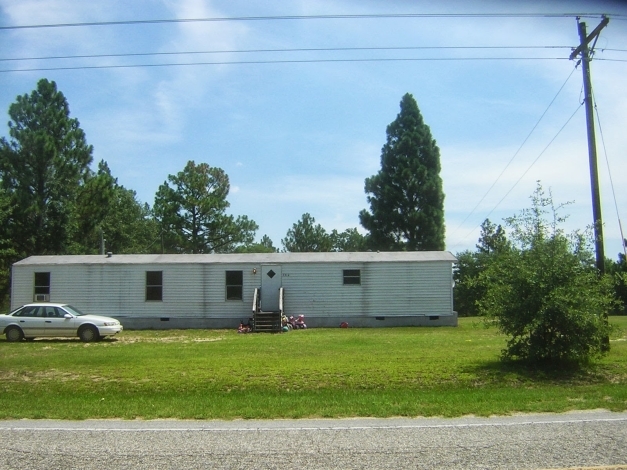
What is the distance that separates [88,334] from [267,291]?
8.33m

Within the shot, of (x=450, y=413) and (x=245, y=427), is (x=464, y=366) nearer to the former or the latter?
(x=450, y=413)

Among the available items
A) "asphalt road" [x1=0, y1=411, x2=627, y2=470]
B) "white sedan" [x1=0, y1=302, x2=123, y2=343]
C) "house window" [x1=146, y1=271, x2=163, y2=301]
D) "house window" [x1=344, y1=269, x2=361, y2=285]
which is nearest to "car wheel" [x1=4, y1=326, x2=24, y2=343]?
"white sedan" [x1=0, y1=302, x2=123, y2=343]

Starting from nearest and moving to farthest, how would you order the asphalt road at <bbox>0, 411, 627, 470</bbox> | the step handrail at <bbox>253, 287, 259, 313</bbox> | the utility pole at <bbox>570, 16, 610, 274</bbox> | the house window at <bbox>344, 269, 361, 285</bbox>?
the asphalt road at <bbox>0, 411, 627, 470</bbox>
the utility pole at <bbox>570, 16, 610, 274</bbox>
the step handrail at <bbox>253, 287, 259, 313</bbox>
the house window at <bbox>344, 269, 361, 285</bbox>

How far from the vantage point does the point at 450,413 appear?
9.62 m

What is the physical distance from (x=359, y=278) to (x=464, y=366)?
1423 centimetres

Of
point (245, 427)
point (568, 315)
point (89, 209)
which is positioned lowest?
point (245, 427)

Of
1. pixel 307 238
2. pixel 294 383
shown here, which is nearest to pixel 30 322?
pixel 294 383

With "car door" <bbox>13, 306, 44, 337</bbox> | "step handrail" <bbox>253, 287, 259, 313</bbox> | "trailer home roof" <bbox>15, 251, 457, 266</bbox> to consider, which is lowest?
"car door" <bbox>13, 306, 44, 337</bbox>

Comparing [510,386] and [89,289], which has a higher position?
[89,289]

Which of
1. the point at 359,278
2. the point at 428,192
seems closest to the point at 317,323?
the point at 359,278

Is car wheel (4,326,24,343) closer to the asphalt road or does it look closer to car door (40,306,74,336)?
car door (40,306,74,336)

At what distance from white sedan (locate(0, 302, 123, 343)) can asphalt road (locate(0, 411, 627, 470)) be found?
42.4 ft

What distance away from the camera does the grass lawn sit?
10109mm

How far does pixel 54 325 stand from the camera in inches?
870
